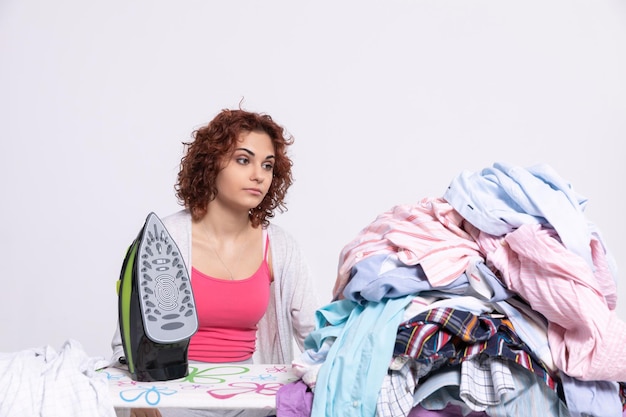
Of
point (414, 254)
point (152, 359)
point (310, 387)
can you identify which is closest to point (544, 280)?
point (414, 254)

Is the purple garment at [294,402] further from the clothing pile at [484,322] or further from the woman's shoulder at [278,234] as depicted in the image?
the woman's shoulder at [278,234]

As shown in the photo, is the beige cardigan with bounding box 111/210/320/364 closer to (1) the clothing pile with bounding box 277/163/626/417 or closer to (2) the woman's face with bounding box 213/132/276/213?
(2) the woman's face with bounding box 213/132/276/213

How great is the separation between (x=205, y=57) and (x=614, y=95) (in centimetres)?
160

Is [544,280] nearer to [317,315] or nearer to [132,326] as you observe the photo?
[317,315]

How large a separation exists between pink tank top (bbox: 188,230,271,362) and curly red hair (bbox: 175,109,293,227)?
0.19 meters

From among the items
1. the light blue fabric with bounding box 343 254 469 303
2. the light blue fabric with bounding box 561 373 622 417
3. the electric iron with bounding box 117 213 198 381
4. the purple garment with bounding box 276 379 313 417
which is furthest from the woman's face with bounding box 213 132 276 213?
the light blue fabric with bounding box 561 373 622 417

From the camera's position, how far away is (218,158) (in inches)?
84.2

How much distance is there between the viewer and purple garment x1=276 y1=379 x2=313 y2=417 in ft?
4.55

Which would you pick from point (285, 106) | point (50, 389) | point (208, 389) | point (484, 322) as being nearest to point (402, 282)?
point (484, 322)

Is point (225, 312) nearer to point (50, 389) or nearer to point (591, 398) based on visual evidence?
point (50, 389)

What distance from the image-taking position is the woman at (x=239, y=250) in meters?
2.12

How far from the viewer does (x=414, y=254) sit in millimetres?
1454

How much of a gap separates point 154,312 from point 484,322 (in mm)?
605

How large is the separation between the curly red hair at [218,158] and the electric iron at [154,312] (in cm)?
60
